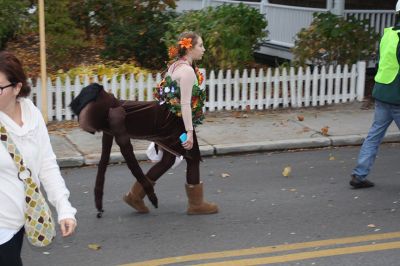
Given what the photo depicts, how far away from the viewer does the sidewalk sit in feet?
28.6

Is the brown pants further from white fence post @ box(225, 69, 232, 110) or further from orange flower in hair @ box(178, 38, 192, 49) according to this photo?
white fence post @ box(225, 69, 232, 110)

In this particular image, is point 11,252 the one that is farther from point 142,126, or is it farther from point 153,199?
point 153,199

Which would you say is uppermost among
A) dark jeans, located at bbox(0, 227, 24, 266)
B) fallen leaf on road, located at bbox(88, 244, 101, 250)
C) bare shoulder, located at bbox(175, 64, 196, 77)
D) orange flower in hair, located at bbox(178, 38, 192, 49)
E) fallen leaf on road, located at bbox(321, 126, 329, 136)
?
orange flower in hair, located at bbox(178, 38, 192, 49)

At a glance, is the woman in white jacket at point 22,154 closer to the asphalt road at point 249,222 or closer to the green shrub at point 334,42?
the asphalt road at point 249,222

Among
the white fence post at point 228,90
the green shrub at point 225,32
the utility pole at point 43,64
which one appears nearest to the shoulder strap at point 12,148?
the utility pole at point 43,64

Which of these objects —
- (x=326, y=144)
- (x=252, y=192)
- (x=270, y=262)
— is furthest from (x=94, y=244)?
(x=326, y=144)

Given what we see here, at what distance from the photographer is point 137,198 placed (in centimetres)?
621

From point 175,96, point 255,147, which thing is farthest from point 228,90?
point 175,96

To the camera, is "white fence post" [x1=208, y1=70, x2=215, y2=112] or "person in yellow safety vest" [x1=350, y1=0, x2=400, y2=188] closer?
"person in yellow safety vest" [x1=350, y1=0, x2=400, y2=188]

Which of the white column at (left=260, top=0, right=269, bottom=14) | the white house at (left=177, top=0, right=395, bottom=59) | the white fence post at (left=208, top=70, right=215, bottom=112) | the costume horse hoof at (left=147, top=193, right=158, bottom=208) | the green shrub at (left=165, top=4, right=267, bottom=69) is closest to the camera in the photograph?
the costume horse hoof at (left=147, top=193, right=158, bottom=208)

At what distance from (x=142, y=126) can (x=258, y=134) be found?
150 inches

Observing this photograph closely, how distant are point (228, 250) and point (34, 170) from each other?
93.0 inches

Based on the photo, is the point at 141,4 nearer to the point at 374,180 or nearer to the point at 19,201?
the point at 374,180

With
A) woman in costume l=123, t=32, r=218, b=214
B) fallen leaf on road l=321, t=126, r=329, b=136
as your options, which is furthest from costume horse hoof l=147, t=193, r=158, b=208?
fallen leaf on road l=321, t=126, r=329, b=136
